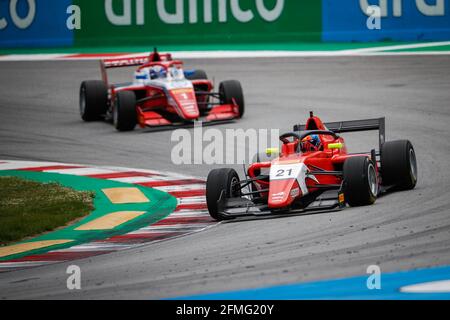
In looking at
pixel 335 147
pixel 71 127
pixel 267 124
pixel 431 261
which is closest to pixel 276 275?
pixel 431 261

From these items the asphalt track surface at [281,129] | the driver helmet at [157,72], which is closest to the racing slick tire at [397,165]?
the asphalt track surface at [281,129]

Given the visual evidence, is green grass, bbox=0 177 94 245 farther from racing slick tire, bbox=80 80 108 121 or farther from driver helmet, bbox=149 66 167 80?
racing slick tire, bbox=80 80 108 121

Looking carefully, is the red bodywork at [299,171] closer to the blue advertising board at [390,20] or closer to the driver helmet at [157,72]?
the driver helmet at [157,72]

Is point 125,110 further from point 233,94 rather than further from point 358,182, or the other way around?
point 358,182

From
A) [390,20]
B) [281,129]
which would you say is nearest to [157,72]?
[281,129]

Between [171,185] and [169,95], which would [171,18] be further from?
[171,185]

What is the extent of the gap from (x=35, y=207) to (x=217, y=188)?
2657 mm

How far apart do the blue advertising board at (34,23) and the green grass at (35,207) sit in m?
14.1

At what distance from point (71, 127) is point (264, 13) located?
8472mm

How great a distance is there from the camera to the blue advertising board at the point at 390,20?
2528cm

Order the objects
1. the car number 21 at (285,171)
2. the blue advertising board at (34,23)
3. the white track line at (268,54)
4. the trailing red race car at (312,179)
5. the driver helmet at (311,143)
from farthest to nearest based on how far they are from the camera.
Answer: the blue advertising board at (34,23) → the white track line at (268,54) → the driver helmet at (311,143) → the car number 21 at (285,171) → the trailing red race car at (312,179)

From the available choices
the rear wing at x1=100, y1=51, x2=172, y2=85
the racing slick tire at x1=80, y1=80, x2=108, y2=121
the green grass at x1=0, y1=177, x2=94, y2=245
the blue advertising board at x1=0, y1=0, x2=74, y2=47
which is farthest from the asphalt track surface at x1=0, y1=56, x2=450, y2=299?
the green grass at x1=0, y1=177, x2=94, y2=245

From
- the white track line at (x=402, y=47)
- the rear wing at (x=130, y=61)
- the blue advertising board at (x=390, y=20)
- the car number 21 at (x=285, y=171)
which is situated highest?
the blue advertising board at (x=390, y=20)

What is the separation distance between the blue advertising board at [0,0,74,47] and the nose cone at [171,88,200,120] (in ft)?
34.0
